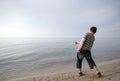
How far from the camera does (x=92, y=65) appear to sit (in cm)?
592

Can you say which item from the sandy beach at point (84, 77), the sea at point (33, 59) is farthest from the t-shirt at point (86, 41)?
the sea at point (33, 59)

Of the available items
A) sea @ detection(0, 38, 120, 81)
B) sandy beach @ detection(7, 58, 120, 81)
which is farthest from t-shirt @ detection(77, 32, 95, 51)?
sea @ detection(0, 38, 120, 81)

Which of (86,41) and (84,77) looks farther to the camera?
(84,77)

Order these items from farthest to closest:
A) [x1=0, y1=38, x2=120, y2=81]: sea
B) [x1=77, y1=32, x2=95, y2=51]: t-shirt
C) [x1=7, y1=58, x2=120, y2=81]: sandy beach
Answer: [x1=0, y1=38, x2=120, y2=81]: sea → [x1=7, y1=58, x2=120, y2=81]: sandy beach → [x1=77, y1=32, x2=95, y2=51]: t-shirt

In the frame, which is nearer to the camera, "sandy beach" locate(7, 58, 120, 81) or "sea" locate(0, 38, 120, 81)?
"sandy beach" locate(7, 58, 120, 81)

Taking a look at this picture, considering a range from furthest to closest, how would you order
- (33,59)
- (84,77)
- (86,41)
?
(33,59)
(84,77)
(86,41)

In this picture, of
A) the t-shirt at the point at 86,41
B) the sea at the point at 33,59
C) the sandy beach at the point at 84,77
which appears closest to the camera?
the t-shirt at the point at 86,41

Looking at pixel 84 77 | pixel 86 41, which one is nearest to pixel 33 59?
pixel 84 77

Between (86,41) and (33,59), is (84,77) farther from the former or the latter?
(33,59)

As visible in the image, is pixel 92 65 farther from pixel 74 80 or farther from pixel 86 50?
pixel 74 80

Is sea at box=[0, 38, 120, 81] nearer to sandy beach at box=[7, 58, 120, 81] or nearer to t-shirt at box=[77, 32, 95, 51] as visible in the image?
sandy beach at box=[7, 58, 120, 81]

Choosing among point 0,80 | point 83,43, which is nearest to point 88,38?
point 83,43

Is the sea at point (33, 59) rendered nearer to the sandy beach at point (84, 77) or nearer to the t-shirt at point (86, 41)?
the sandy beach at point (84, 77)

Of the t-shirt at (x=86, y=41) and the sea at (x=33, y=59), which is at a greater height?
the t-shirt at (x=86, y=41)
